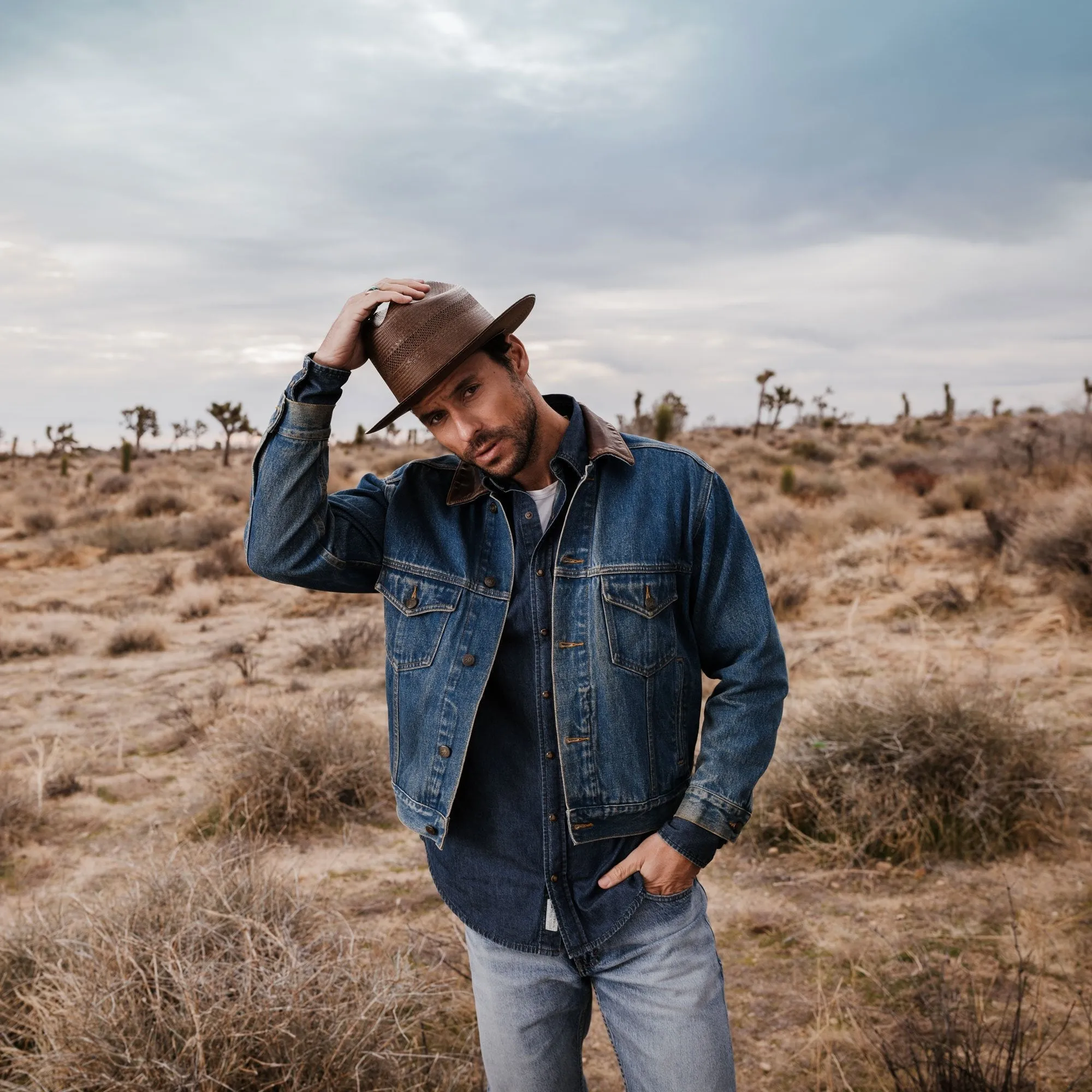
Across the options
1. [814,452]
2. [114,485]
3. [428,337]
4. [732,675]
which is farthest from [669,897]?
[814,452]

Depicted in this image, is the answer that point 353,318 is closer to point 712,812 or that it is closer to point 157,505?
point 712,812

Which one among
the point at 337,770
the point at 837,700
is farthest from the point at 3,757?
the point at 837,700

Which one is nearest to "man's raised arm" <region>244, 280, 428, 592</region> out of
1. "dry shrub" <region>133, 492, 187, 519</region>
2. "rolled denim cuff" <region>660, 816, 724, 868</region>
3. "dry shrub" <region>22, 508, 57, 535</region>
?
"rolled denim cuff" <region>660, 816, 724, 868</region>

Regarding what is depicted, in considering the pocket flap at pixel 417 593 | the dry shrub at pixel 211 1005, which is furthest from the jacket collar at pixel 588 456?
the dry shrub at pixel 211 1005

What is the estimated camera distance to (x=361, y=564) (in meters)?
2.05

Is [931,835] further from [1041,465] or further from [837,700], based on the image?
[1041,465]

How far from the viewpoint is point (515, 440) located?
189cm

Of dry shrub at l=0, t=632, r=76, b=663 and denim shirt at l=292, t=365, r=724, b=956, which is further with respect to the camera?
dry shrub at l=0, t=632, r=76, b=663

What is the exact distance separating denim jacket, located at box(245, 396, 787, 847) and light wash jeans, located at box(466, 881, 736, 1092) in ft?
0.73

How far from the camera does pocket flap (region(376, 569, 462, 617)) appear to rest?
1.94 meters

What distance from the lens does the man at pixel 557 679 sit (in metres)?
1.82

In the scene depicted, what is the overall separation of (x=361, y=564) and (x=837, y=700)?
3.53 m

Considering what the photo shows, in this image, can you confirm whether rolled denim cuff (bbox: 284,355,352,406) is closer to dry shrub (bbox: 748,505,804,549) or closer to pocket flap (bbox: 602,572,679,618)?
pocket flap (bbox: 602,572,679,618)

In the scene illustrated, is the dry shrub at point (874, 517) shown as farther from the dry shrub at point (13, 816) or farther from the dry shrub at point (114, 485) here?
the dry shrub at point (114, 485)
